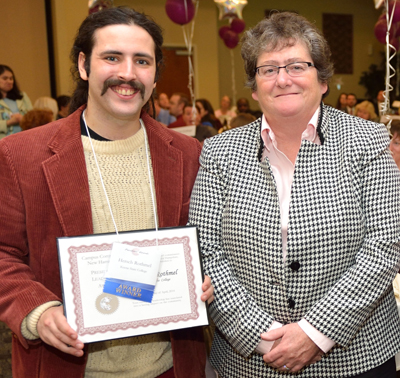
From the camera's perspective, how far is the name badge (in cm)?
138

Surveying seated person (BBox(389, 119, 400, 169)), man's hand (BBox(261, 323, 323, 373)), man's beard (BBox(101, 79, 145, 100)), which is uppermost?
man's beard (BBox(101, 79, 145, 100))

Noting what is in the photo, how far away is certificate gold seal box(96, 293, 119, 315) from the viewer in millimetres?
1377

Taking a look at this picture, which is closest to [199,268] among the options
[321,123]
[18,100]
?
[321,123]

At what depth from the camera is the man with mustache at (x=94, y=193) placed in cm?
148

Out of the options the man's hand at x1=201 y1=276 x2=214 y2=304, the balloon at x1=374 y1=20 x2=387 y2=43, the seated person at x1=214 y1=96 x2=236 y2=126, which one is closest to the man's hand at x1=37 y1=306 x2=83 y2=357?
the man's hand at x1=201 y1=276 x2=214 y2=304

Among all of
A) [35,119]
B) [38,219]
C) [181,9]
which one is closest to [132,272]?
Result: [38,219]

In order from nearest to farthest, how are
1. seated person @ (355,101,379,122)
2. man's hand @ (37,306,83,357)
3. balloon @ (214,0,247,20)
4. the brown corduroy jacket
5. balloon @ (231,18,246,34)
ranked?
man's hand @ (37,306,83,357), the brown corduroy jacket, seated person @ (355,101,379,122), balloon @ (214,0,247,20), balloon @ (231,18,246,34)

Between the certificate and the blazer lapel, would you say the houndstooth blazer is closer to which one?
the certificate

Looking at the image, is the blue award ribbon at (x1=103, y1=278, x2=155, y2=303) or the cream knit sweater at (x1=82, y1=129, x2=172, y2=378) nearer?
the blue award ribbon at (x1=103, y1=278, x2=155, y2=303)

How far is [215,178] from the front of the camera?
1.65m

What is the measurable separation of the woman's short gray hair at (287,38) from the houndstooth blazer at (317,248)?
20 centimetres

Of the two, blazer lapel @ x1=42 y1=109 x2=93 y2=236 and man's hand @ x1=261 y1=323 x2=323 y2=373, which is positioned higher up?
blazer lapel @ x1=42 y1=109 x2=93 y2=236

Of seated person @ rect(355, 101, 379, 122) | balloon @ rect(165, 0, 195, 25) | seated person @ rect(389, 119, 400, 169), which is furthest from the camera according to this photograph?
seated person @ rect(355, 101, 379, 122)

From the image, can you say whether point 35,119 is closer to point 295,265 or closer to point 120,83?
point 120,83
